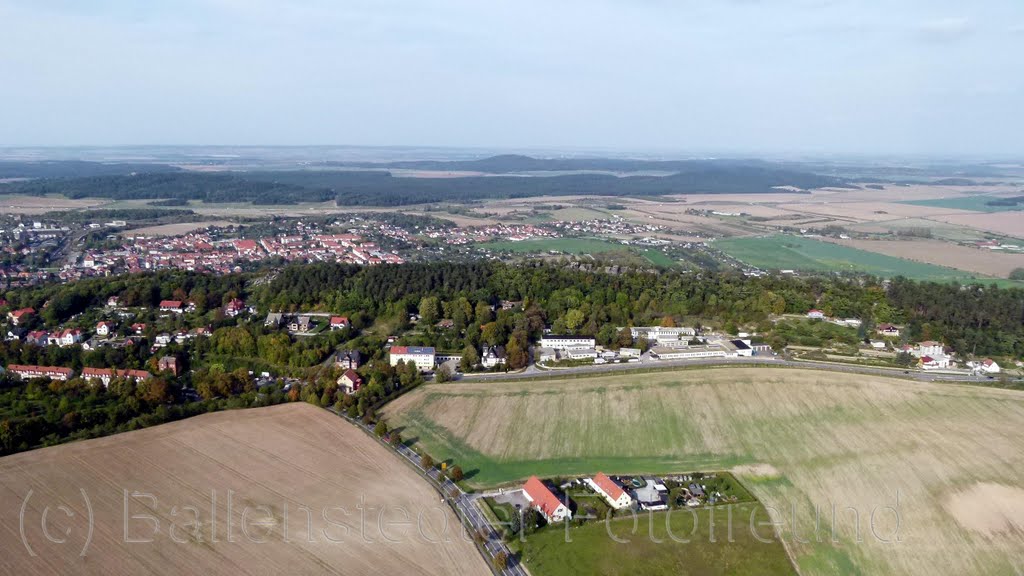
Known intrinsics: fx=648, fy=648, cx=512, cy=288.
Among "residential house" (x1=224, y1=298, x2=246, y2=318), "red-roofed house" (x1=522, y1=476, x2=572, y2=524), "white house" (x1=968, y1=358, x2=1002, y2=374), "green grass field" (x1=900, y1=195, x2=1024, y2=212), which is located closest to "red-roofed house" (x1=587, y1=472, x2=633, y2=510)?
"red-roofed house" (x1=522, y1=476, x2=572, y2=524)

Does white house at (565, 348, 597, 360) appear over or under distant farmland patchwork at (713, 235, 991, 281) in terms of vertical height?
under

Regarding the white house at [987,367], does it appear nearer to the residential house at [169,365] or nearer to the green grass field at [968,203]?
the residential house at [169,365]

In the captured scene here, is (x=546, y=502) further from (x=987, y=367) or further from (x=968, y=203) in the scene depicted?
(x=968, y=203)

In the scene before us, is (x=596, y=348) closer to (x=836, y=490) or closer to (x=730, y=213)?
(x=836, y=490)

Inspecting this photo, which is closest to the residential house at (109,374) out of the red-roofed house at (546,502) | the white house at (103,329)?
the white house at (103,329)

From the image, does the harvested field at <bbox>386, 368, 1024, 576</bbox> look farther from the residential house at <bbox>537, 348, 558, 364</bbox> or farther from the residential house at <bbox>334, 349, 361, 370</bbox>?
the residential house at <bbox>334, 349, 361, 370</bbox>

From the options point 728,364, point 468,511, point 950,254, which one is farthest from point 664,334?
point 950,254
